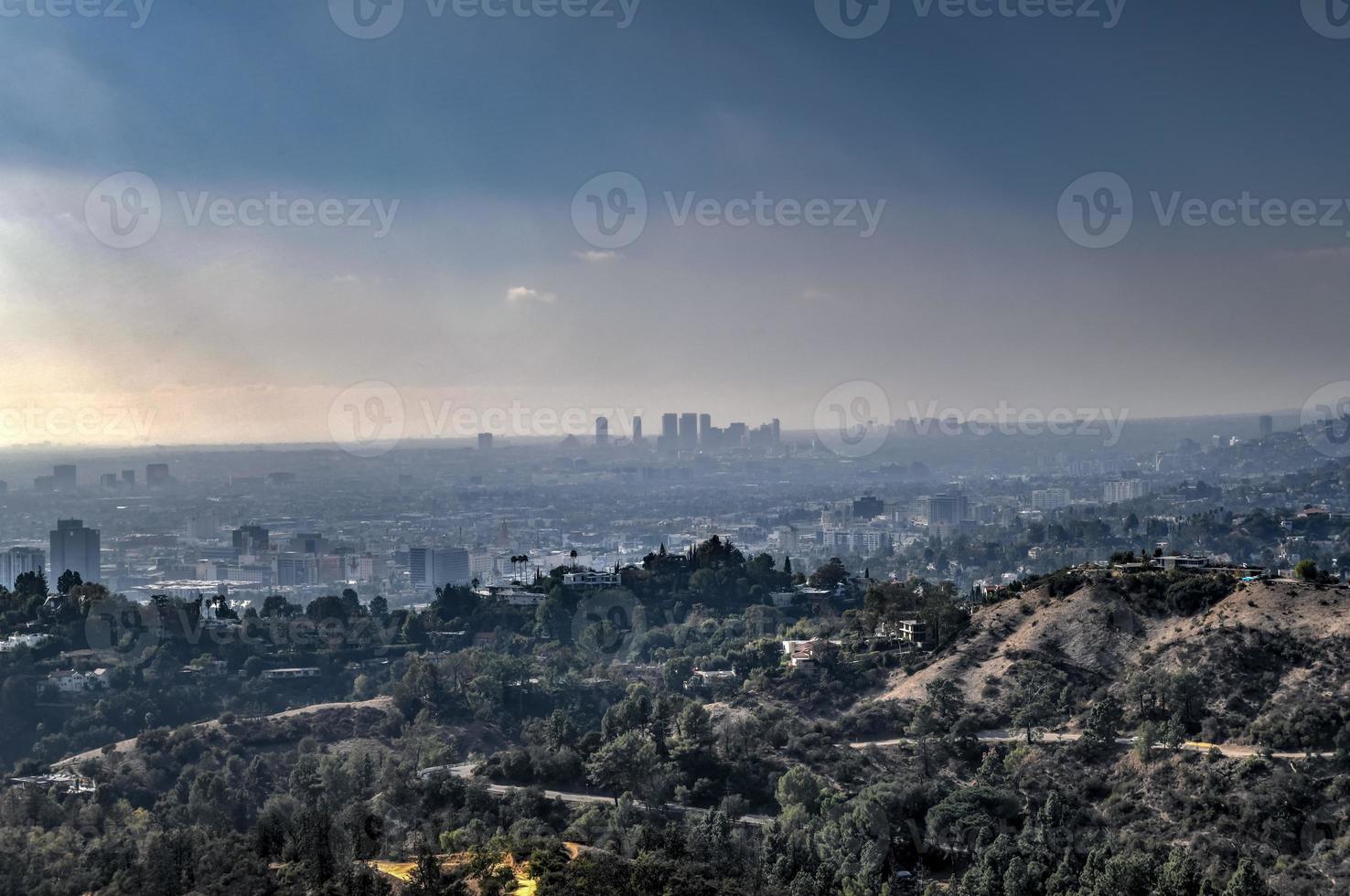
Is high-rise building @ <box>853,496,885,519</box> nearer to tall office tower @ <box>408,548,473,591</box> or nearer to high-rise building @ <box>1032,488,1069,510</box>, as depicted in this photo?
high-rise building @ <box>1032,488,1069,510</box>

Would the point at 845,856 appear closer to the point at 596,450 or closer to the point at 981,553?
the point at 981,553

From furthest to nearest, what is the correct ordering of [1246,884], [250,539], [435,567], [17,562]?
1. [250,539]
2. [435,567]
3. [17,562]
4. [1246,884]

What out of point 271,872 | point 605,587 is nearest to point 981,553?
point 605,587

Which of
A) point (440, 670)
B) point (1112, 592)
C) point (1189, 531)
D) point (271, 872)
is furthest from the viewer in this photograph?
point (1189, 531)

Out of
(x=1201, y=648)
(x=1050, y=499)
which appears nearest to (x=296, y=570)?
(x=1201, y=648)

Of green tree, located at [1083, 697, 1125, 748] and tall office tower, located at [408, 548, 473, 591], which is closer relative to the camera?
green tree, located at [1083, 697, 1125, 748]

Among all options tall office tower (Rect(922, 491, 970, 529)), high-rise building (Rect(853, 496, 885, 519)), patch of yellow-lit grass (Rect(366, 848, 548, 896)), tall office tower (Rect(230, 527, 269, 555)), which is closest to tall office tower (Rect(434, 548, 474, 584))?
tall office tower (Rect(230, 527, 269, 555))

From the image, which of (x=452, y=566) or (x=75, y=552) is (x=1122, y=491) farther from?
(x=75, y=552)
